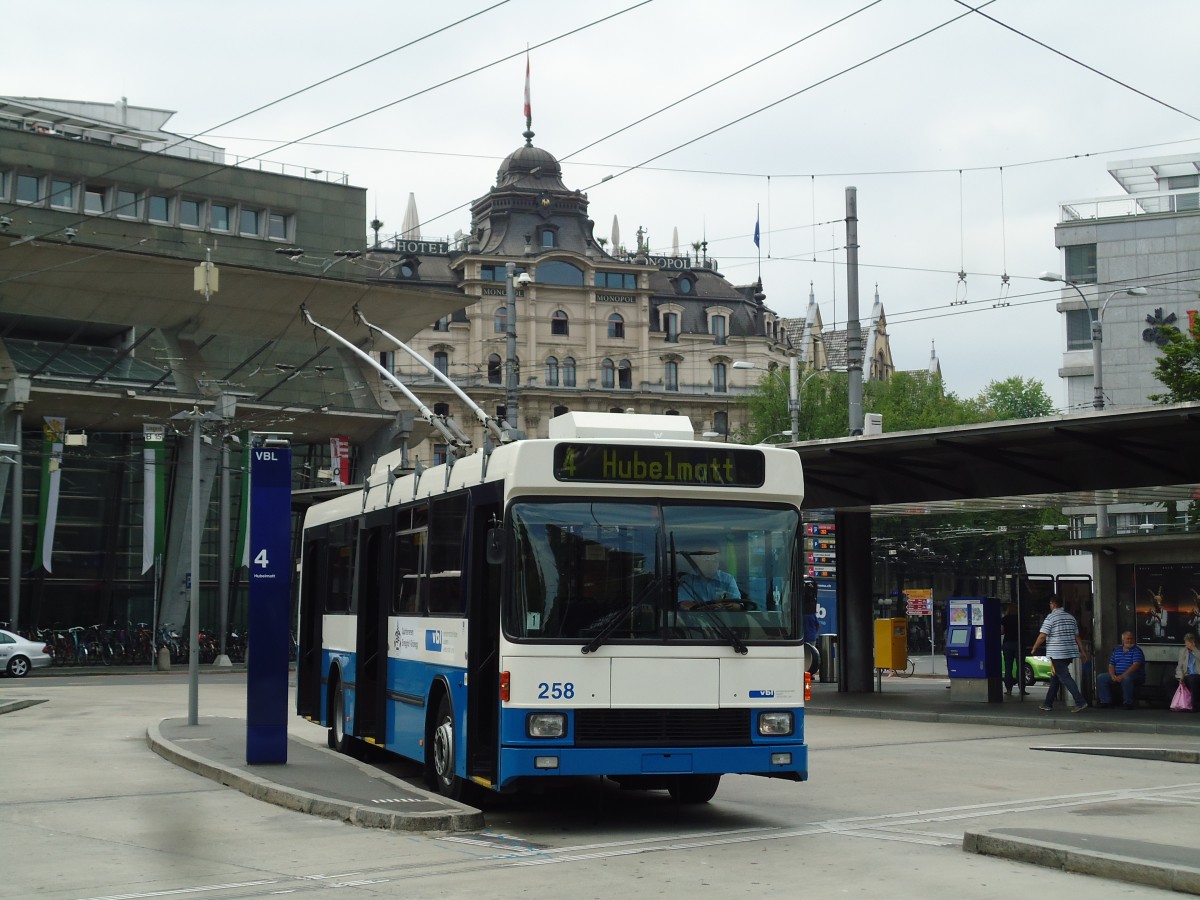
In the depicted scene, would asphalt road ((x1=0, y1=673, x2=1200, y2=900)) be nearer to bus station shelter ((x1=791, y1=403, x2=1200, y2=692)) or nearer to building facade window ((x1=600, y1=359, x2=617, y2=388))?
bus station shelter ((x1=791, y1=403, x2=1200, y2=692))

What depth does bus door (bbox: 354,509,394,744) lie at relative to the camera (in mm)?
14609

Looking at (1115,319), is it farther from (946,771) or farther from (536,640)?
(536,640)

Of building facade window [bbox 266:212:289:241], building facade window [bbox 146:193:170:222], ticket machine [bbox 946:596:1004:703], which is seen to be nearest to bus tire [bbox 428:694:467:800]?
ticket machine [bbox 946:596:1004:703]

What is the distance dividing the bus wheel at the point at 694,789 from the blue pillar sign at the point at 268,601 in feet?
13.4

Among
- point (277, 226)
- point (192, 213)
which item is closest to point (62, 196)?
point (192, 213)

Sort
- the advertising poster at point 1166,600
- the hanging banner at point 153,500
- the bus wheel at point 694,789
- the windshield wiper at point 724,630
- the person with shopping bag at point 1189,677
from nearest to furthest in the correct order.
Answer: the windshield wiper at point 724,630
the bus wheel at point 694,789
the person with shopping bag at point 1189,677
the advertising poster at point 1166,600
the hanging banner at point 153,500

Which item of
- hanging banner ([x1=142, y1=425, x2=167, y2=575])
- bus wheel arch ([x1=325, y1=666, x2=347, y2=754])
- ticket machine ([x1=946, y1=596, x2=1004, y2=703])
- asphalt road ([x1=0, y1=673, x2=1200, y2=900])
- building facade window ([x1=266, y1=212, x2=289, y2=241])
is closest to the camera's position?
asphalt road ([x1=0, y1=673, x2=1200, y2=900])

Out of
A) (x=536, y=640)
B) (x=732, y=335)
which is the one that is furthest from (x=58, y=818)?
(x=732, y=335)

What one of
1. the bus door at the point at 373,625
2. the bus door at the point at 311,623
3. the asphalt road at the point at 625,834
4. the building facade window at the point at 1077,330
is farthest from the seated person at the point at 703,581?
the building facade window at the point at 1077,330

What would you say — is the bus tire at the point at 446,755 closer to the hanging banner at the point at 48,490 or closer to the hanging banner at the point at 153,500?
the hanging banner at the point at 153,500

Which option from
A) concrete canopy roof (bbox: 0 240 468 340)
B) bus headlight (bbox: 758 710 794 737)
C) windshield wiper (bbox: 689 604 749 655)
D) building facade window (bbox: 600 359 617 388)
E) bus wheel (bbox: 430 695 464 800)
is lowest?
bus wheel (bbox: 430 695 464 800)

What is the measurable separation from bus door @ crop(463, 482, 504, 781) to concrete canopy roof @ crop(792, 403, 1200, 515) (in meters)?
10.1

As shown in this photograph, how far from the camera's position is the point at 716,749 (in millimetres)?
10953

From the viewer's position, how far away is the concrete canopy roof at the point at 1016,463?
65.6 ft
